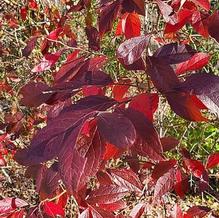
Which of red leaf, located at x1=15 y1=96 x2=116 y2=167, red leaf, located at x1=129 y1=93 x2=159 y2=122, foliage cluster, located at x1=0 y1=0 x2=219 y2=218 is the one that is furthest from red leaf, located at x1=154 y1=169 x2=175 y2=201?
red leaf, located at x1=15 y1=96 x2=116 y2=167

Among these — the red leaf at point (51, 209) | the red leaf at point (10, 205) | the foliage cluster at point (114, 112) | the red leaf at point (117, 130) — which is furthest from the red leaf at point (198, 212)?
the red leaf at point (117, 130)

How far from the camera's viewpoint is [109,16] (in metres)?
0.99

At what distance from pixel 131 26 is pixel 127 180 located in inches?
18.5

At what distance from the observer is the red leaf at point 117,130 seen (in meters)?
0.57

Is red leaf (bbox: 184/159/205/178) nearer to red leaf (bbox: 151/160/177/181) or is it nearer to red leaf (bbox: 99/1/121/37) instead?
red leaf (bbox: 151/160/177/181)

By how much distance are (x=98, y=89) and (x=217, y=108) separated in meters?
0.43

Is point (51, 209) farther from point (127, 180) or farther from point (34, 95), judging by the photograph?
point (34, 95)

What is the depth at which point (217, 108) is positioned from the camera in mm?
652

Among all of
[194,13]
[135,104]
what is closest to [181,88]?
[135,104]

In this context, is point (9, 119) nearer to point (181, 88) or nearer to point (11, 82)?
point (11, 82)

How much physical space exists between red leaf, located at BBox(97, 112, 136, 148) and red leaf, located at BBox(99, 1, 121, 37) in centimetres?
42

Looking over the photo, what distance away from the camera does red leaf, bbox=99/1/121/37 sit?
0.98 m

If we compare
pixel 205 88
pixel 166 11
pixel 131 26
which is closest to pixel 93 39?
pixel 131 26

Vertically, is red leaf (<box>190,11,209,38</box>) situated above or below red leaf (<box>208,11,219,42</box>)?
below
